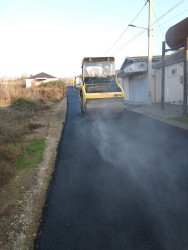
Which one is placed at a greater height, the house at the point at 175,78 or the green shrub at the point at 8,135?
the house at the point at 175,78

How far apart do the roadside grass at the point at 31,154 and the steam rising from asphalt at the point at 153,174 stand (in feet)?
5.89

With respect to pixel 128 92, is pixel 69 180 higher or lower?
lower

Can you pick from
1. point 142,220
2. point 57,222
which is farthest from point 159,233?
point 57,222

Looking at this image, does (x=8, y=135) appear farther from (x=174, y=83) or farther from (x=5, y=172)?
(x=174, y=83)

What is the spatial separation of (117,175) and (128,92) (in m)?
23.2

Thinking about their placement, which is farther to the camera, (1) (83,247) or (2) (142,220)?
(2) (142,220)

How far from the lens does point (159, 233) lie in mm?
2707

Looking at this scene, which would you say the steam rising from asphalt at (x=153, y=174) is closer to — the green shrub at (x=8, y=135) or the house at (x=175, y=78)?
the green shrub at (x=8, y=135)

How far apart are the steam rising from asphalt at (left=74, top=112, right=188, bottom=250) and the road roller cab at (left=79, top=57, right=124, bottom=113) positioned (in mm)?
2868

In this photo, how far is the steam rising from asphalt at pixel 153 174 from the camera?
111 inches

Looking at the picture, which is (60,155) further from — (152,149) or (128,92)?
(128,92)

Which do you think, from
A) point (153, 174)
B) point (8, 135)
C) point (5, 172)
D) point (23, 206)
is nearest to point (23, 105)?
point (8, 135)

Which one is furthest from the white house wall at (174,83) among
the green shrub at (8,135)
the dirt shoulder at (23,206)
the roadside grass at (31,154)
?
the dirt shoulder at (23,206)

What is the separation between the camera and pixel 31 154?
627 centimetres
